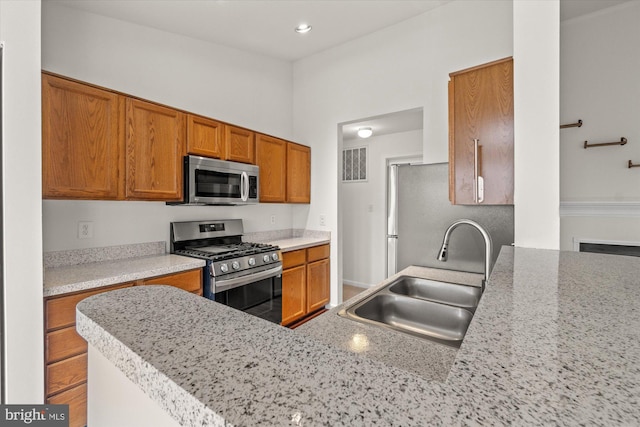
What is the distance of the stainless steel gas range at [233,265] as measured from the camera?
7.42ft

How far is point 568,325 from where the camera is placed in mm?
514

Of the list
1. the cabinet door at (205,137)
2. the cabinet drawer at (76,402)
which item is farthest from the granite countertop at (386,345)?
the cabinet door at (205,137)

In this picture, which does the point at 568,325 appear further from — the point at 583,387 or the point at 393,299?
the point at 393,299

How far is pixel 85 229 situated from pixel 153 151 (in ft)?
2.46

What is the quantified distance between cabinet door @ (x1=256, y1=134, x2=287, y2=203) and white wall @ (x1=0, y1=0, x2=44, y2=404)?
174 centimetres

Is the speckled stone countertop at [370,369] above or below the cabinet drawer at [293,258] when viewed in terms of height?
above

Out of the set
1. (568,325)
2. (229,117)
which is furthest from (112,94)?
(568,325)

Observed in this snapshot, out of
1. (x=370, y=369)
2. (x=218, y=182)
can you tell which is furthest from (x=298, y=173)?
(x=370, y=369)

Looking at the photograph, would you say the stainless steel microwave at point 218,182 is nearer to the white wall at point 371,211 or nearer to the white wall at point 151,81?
the white wall at point 151,81

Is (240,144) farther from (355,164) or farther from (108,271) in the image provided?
(355,164)

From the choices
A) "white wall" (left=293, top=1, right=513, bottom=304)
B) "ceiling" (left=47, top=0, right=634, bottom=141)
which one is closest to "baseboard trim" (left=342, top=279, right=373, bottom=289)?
"white wall" (left=293, top=1, right=513, bottom=304)

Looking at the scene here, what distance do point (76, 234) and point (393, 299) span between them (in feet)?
7.33

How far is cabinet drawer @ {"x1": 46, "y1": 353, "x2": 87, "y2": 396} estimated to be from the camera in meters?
1.56

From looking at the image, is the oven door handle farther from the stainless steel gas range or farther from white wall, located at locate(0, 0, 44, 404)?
white wall, located at locate(0, 0, 44, 404)
